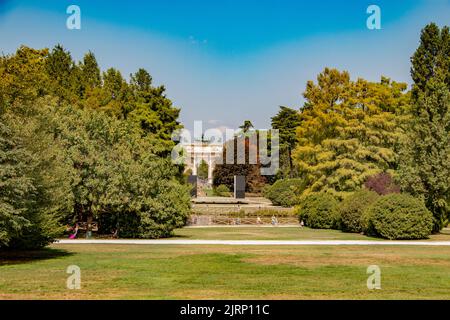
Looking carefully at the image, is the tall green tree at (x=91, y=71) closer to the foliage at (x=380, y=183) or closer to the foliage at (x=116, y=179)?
the foliage at (x=116, y=179)

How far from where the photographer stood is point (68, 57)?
62.4 meters

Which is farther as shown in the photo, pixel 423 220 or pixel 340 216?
pixel 340 216

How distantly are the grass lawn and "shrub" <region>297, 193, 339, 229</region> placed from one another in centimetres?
1948

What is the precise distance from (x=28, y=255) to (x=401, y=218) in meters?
20.8

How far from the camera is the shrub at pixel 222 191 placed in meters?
103

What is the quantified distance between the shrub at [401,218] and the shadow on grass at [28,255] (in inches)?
734

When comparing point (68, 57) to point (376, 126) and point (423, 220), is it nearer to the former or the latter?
point (376, 126)

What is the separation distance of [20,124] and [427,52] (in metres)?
43.4

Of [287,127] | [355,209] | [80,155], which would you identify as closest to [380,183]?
[355,209]

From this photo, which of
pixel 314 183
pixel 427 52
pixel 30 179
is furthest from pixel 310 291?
pixel 427 52

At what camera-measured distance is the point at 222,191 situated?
104 metres

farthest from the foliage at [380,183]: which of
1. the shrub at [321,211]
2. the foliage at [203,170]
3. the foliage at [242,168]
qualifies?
the foliage at [203,170]

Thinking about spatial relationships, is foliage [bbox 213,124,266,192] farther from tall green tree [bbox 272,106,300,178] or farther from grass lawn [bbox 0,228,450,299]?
grass lawn [bbox 0,228,450,299]
